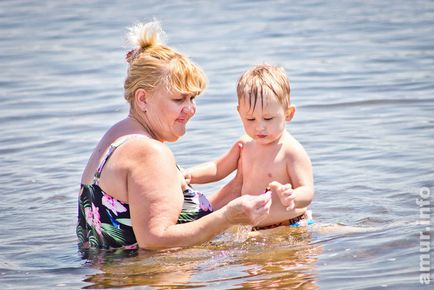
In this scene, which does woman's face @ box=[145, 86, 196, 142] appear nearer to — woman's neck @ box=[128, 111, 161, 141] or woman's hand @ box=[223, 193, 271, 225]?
woman's neck @ box=[128, 111, 161, 141]

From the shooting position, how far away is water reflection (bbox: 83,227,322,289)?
5.24 m

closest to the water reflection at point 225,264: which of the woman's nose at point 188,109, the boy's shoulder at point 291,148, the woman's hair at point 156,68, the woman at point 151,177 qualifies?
the woman at point 151,177

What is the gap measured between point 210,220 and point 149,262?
1.78ft

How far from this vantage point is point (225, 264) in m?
5.54

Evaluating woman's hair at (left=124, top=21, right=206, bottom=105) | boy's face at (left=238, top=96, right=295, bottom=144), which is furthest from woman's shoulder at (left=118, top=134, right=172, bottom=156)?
boy's face at (left=238, top=96, right=295, bottom=144)

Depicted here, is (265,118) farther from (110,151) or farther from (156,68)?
(110,151)

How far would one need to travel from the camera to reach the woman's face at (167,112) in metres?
5.46

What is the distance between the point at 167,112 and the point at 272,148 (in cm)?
89

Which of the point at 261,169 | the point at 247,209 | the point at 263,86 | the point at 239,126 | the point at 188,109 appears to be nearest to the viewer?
the point at 247,209

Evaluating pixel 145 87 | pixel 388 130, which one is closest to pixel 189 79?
pixel 145 87

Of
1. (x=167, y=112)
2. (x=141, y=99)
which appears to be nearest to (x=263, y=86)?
(x=167, y=112)

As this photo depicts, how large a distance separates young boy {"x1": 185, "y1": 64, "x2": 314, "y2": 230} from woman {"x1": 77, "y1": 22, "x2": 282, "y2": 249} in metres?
0.41

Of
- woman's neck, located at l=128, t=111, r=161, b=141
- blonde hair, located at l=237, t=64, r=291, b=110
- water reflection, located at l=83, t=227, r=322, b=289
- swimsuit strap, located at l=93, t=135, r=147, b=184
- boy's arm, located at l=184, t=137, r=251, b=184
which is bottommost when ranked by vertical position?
water reflection, located at l=83, t=227, r=322, b=289

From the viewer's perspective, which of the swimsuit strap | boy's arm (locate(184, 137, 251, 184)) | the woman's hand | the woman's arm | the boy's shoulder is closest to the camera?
the woman's hand
